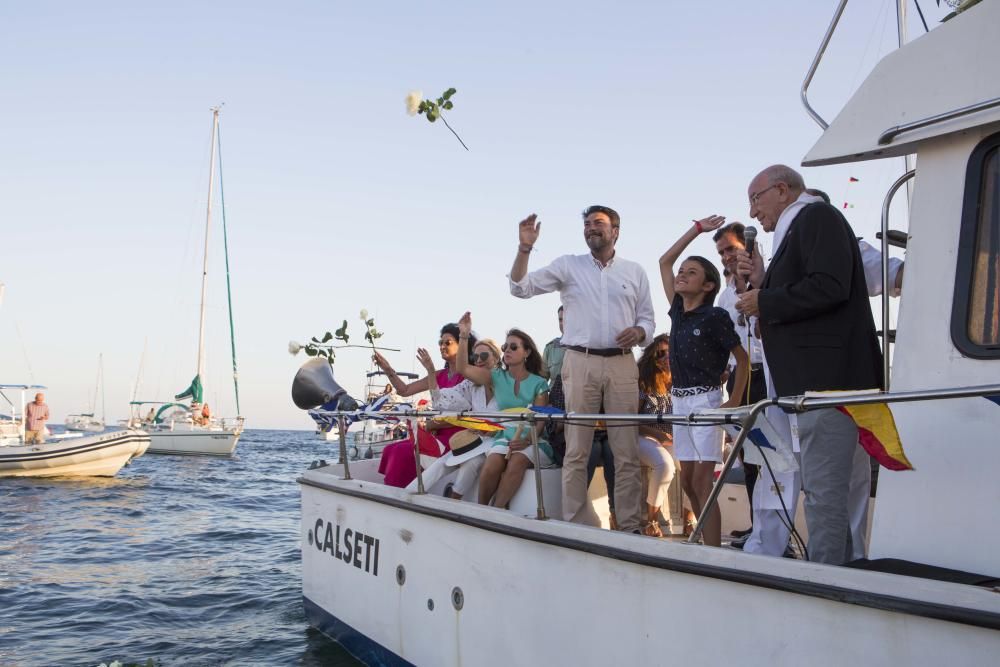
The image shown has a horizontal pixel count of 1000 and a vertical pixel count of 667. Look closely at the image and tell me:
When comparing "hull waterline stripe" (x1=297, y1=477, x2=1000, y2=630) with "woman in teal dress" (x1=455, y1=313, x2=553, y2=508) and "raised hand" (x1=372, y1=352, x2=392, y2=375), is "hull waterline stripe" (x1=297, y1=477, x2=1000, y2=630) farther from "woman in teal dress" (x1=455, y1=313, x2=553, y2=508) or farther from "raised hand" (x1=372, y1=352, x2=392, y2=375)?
"raised hand" (x1=372, y1=352, x2=392, y2=375)

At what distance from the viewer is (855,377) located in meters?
3.26

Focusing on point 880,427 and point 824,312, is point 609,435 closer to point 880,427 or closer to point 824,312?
point 824,312

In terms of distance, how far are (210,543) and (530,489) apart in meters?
9.40

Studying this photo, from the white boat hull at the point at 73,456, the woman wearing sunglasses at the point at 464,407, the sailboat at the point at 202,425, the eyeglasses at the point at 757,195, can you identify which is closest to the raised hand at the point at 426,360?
the woman wearing sunglasses at the point at 464,407

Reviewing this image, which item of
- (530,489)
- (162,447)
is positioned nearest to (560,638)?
(530,489)

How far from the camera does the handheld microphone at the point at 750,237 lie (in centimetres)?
348

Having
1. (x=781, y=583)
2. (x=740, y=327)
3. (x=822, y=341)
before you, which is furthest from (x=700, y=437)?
(x=781, y=583)

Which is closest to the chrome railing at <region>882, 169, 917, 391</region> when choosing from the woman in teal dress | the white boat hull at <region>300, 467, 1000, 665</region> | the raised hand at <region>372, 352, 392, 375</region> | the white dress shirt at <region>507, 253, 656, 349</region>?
the white boat hull at <region>300, 467, 1000, 665</region>

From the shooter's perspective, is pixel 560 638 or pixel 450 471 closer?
pixel 560 638

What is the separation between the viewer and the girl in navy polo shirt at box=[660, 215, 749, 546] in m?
4.59

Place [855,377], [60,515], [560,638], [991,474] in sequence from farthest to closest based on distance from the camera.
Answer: [60,515]
[560,638]
[855,377]
[991,474]

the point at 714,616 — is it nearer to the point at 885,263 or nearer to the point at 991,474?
the point at 991,474

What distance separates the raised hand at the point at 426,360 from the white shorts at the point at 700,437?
2.35m

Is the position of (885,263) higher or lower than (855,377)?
higher
